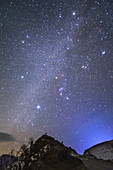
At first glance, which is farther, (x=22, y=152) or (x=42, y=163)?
(x=22, y=152)

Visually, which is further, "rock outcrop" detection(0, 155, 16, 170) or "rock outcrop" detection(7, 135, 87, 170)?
"rock outcrop" detection(0, 155, 16, 170)

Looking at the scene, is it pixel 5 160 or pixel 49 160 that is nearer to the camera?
pixel 49 160

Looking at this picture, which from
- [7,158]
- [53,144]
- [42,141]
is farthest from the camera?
[7,158]

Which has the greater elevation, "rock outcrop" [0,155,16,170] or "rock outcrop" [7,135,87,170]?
"rock outcrop" [0,155,16,170]

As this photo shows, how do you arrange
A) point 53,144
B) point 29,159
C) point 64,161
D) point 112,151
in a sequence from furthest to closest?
point 112,151
point 53,144
point 29,159
point 64,161

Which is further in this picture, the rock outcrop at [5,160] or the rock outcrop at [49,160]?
the rock outcrop at [5,160]

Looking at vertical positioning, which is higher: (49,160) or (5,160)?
(5,160)

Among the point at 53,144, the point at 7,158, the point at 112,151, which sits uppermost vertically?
the point at 7,158

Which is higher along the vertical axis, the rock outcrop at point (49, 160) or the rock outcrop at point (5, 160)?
the rock outcrop at point (5, 160)

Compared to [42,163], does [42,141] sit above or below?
above

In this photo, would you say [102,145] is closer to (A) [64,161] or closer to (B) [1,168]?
(A) [64,161]

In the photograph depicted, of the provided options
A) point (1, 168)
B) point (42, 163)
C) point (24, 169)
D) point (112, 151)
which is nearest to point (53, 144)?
point (42, 163)
